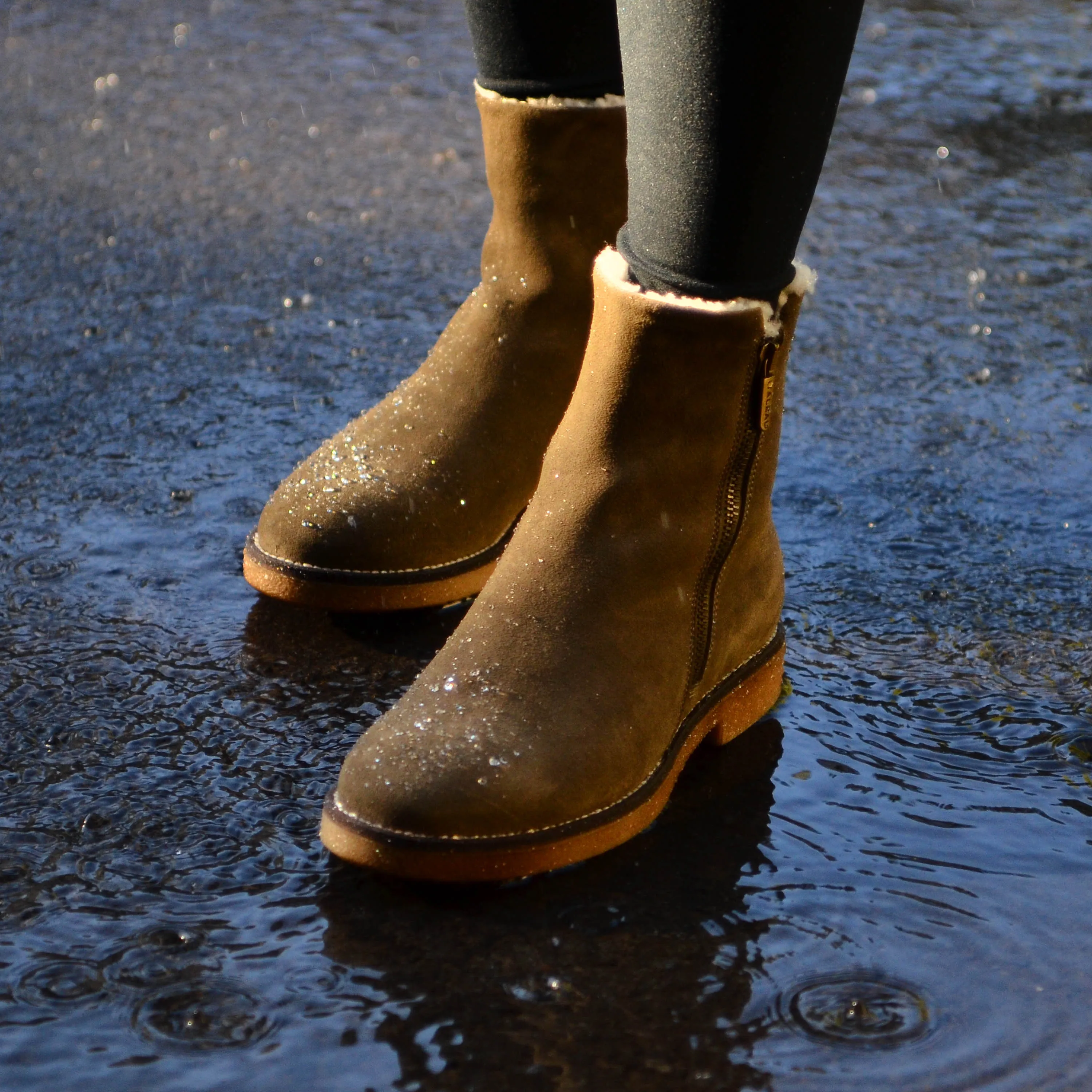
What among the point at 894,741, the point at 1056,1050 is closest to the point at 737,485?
the point at 894,741

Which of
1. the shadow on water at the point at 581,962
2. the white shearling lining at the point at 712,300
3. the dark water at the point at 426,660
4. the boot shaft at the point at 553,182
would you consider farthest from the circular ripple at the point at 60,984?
the boot shaft at the point at 553,182

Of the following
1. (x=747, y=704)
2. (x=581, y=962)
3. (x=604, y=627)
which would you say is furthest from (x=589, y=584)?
(x=581, y=962)

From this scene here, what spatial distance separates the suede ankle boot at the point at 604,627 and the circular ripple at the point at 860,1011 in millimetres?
233

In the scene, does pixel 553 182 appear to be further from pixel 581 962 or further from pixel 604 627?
pixel 581 962

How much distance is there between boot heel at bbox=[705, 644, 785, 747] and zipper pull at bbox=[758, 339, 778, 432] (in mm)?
253

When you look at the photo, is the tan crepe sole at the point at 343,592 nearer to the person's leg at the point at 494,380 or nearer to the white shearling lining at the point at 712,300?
the person's leg at the point at 494,380

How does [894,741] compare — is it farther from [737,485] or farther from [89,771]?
[89,771]

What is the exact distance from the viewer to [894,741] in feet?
4.79

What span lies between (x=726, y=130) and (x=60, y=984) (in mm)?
824

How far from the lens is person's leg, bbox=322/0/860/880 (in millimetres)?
1225

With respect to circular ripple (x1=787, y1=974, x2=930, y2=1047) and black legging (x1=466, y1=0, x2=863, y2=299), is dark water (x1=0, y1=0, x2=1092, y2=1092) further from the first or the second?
black legging (x1=466, y1=0, x2=863, y2=299)

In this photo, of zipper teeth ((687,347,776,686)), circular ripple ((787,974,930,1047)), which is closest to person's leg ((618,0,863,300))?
zipper teeth ((687,347,776,686))

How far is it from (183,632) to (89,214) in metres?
1.58

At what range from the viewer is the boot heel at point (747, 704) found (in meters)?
1.45
